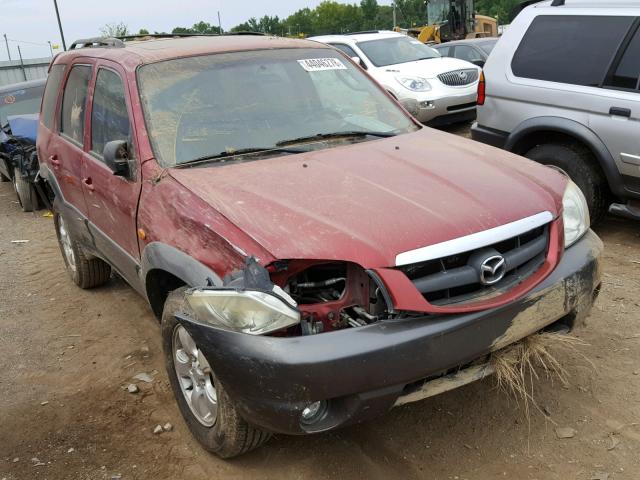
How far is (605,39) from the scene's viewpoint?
16.5ft

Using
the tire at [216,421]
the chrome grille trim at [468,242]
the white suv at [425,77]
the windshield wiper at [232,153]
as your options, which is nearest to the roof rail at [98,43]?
the windshield wiper at [232,153]

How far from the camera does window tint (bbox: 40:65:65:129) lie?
4.83 m

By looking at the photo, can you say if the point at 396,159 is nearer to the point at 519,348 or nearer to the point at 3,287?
the point at 519,348

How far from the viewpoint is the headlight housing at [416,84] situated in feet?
32.0

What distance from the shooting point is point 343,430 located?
10.2ft

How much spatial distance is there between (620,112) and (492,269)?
2.98m

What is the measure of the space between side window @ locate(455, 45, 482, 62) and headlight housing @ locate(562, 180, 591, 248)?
9872 mm

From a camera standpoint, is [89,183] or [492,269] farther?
[89,183]

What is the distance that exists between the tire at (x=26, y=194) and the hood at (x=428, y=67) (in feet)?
18.7

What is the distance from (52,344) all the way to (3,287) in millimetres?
1650

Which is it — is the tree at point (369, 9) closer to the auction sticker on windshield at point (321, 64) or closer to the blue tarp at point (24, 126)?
the blue tarp at point (24, 126)

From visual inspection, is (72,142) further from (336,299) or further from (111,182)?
(336,299)

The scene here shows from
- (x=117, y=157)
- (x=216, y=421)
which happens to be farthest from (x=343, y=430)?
(x=117, y=157)

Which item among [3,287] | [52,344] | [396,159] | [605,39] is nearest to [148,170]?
[396,159]
